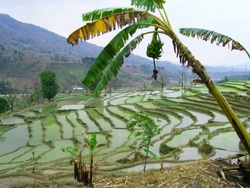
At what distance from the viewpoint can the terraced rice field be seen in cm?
1457

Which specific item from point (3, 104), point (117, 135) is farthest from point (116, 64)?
point (3, 104)

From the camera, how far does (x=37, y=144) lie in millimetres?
20828

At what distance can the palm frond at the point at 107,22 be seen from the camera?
489cm

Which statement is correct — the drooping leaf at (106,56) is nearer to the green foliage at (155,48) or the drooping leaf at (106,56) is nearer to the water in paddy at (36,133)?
the green foliage at (155,48)

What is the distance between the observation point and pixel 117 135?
21.0 metres

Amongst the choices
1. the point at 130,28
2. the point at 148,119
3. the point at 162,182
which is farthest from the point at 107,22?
the point at 148,119

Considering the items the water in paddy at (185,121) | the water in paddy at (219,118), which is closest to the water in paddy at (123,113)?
the water in paddy at (185,121)

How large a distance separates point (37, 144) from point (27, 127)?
6.68 meters

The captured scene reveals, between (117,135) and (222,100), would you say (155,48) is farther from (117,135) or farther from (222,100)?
(117,135)

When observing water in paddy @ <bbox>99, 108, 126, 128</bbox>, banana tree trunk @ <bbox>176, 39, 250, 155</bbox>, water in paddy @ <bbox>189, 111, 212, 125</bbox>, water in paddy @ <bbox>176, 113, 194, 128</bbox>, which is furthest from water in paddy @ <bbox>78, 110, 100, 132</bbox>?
banana tree trunk @ <bbox>176, 39, 250, 155</bbox>

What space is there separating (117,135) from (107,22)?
16.7 metres

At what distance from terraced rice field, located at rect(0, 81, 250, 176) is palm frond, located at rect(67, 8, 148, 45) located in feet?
19.2

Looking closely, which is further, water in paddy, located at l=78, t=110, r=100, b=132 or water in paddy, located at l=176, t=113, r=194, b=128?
water in paddy, located at l=78, t=110, r=100, b=132

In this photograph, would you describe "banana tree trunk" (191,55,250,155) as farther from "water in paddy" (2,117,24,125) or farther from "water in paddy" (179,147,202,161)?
"water in paddy" (2,117,24,125)
